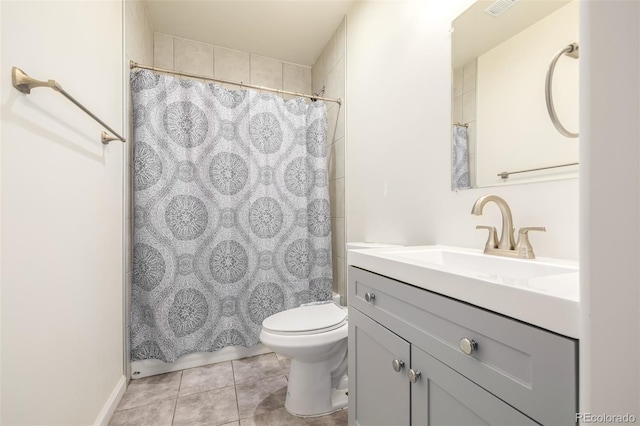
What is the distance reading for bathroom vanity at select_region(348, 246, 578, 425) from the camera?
472mm

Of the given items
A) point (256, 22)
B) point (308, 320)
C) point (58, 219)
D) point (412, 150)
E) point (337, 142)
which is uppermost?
point (256, 22)

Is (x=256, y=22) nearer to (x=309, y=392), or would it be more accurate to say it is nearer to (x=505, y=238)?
(x=505, y=238)

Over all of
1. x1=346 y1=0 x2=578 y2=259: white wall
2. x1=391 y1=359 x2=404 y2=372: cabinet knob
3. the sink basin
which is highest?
x1=346 y1=0 x2=578 y2=259: white wall

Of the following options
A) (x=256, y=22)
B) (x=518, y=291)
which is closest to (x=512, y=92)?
(x=518, y=291)

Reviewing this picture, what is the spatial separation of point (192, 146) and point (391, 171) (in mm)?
1252

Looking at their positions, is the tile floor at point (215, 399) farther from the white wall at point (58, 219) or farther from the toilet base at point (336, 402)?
the white wall at point (58, 219)

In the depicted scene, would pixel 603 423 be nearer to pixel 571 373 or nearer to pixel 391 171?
pixel 571 373

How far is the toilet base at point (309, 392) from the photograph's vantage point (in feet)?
4.59

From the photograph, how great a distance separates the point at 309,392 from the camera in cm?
141

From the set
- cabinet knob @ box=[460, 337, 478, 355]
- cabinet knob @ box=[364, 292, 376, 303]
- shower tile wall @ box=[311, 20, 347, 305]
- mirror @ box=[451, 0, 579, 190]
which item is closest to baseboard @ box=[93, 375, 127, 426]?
cabinet knob @ box=[364, 292, 376, 303]

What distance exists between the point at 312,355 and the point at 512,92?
1.36 meters

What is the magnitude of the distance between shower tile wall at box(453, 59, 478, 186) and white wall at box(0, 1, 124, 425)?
143cm

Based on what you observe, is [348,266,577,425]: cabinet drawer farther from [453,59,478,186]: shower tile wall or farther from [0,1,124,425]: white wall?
→ [0,1,124,425]: white wall

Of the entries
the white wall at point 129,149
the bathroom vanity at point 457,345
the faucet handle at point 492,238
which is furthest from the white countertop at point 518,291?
the white wall at point 129,149
